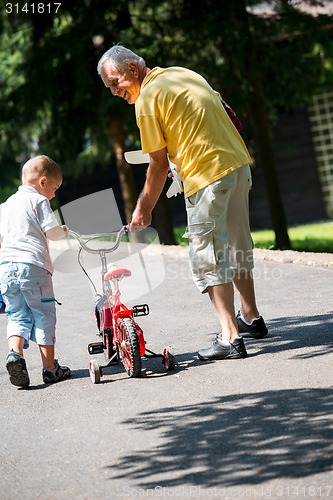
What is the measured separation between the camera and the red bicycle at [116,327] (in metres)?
6.49

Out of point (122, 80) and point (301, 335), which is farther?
point (301, 335)

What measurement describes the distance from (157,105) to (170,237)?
1177cm

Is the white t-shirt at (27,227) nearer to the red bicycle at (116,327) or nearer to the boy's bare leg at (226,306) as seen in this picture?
the red bicycle at (116,327)

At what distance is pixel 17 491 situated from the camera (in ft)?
15.5

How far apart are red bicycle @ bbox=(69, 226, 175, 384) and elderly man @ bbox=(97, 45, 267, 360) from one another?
1.00ft

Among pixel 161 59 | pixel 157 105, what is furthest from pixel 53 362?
pixel 161 59

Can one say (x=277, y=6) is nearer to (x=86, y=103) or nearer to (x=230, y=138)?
(x=86, y=103)

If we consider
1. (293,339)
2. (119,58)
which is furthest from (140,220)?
(293,339)

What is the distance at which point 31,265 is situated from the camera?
6.87 metres

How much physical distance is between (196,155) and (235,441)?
2229mm

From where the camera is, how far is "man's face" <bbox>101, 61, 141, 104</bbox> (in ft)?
21.9

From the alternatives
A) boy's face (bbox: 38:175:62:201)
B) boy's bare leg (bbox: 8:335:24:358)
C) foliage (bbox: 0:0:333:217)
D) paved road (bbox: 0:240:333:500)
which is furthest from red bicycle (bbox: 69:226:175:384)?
foliage (bbox: 0:0:333:217)

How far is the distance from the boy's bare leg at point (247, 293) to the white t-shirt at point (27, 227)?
4.37 ft

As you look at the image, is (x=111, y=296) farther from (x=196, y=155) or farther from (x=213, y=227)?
(x=196, y=155)
